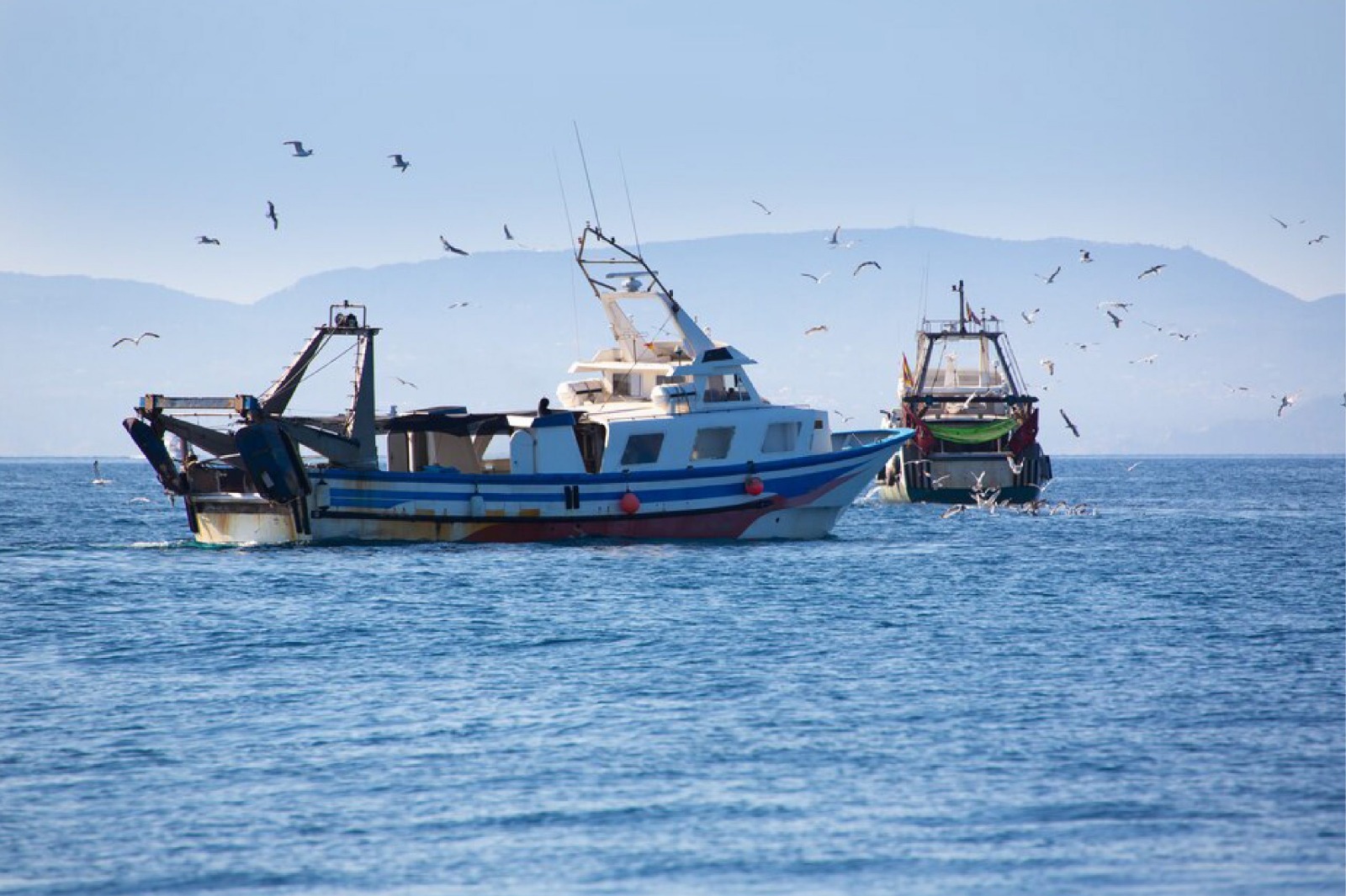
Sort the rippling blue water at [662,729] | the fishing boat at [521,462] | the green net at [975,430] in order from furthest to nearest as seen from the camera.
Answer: the green net at [975,430], the fishing boat at [521,462], the rippling blue water at [662,729]

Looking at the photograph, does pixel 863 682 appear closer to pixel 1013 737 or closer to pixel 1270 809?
pixel 1013 737

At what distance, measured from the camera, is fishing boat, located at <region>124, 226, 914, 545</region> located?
42.5 meters

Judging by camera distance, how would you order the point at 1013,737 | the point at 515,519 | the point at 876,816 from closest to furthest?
the point at 876,816 < the point at 1013,737 < the point at 515,519

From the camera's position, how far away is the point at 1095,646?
29484mm

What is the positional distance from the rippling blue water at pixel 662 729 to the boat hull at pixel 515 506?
1134mm

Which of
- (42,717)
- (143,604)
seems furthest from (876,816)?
(143,604)

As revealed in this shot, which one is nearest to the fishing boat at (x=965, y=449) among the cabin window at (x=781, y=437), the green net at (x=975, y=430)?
the green net at (x=975, y=430)

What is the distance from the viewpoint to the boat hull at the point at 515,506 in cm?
4256

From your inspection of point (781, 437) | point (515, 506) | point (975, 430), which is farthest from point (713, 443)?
point (975, 430)

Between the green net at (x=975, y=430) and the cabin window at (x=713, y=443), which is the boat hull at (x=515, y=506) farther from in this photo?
the green net at (x=975, y=430)

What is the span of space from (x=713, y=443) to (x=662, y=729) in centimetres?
2344

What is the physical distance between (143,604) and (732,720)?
18480 mm

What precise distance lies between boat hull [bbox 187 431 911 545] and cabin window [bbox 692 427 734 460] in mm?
704

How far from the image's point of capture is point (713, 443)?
45.3m
